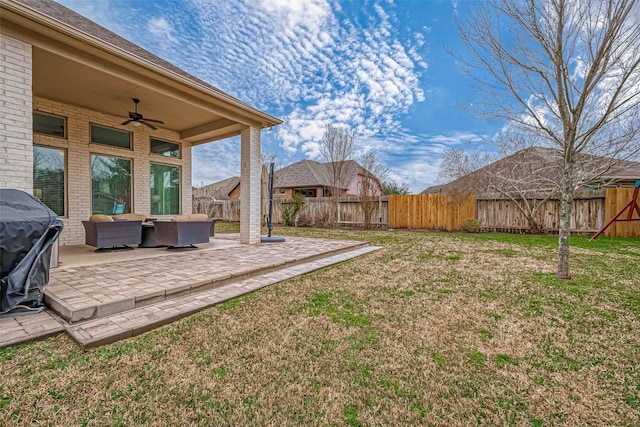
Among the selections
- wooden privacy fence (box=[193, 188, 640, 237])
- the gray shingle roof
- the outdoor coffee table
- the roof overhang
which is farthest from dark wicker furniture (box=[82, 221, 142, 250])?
wooden privacy fence (box=[193, 188, 640, 237])

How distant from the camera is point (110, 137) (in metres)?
7.09

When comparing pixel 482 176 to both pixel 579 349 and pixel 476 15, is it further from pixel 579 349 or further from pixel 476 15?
pixel 579 349

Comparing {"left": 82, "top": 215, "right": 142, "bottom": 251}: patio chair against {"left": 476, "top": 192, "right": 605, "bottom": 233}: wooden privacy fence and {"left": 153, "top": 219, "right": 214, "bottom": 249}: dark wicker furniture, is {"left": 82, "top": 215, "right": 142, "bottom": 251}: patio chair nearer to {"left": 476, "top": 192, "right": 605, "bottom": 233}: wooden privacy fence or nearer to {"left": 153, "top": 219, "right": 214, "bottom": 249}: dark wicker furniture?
{"left": 153, "top": 219, "right": 214, "bottom": 249}: dark wicker furniture

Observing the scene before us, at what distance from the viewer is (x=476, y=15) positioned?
13.8 ft

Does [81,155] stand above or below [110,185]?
above

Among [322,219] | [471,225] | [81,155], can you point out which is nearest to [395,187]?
[322,219]

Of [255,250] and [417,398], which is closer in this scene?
[417,398]

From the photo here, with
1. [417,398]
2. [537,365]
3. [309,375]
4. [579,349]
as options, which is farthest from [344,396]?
[579,349]

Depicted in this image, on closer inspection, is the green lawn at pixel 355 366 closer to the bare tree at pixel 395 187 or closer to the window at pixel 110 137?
the window at pixel 110 137

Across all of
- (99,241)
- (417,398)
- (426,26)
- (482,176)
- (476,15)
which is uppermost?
(426,26)

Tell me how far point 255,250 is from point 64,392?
4510 mm

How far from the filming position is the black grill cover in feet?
8.43

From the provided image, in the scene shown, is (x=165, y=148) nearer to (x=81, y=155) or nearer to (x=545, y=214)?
(x=81, y=155)

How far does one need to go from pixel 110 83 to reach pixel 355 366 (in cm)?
608
